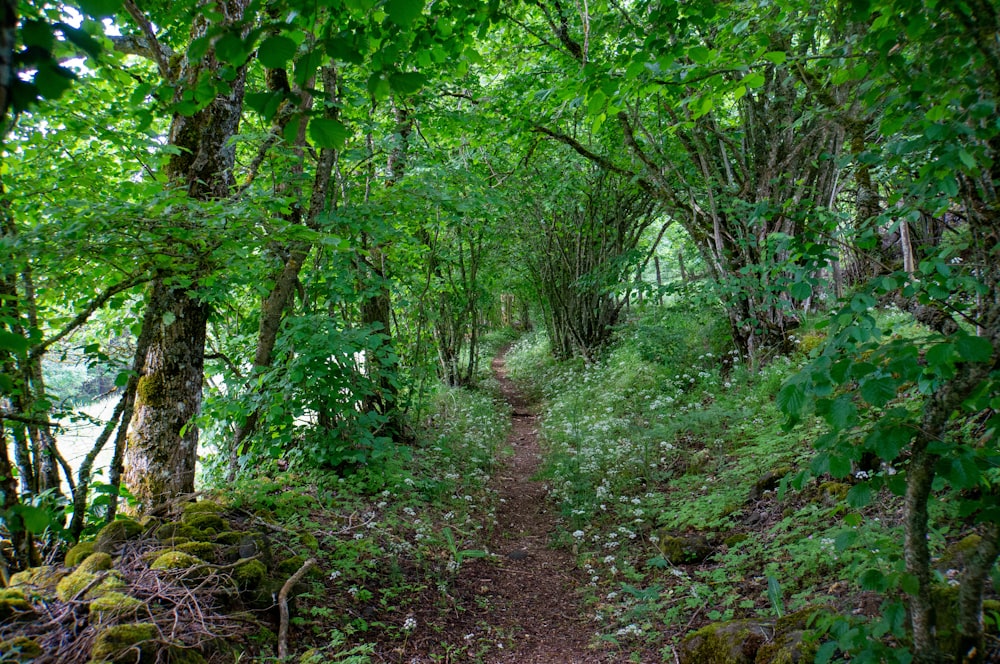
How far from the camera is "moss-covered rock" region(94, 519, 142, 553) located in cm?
347

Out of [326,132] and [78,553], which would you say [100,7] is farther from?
[78,553]

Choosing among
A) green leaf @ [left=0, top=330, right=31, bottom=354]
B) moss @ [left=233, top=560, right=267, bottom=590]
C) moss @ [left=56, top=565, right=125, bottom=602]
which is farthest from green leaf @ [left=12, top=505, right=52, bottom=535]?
moss @ [left=233, top=560, right=267, bottom=590]

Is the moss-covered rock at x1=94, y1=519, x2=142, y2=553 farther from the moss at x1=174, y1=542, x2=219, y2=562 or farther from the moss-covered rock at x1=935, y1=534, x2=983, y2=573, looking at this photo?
the moss-covered rock at x1=935, y1=534, x2=983, y2=573

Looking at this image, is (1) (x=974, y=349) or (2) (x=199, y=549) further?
(2) (x=199, y=549)

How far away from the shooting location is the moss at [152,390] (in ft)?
15.1

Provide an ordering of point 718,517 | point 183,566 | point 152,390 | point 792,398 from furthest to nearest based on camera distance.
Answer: point 718,517, point 152,390, point 183,566, point 792,398

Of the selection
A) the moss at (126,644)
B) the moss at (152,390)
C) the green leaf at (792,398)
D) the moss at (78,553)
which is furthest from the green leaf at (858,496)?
the moss at (152,390)

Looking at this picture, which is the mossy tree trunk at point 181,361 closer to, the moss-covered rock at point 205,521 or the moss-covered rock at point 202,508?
the moss-covered rock at point 202,508

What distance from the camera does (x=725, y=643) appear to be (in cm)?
316

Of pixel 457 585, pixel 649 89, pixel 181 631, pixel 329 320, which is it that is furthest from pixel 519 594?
pixel 649 89

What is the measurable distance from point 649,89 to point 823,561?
3.59 metres

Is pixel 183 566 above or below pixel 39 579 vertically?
below

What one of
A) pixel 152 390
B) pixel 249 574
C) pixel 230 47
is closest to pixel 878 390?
pixel 230 47

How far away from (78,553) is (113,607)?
0.79m
